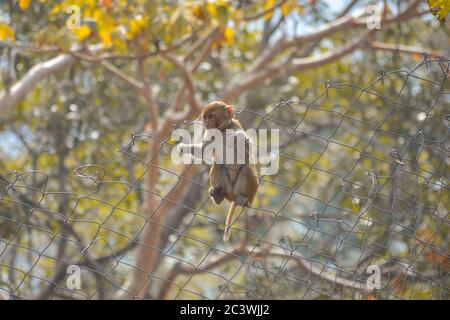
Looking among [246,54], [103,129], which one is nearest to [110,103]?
[103,129]

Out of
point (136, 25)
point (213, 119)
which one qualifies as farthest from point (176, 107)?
point (213, 119)

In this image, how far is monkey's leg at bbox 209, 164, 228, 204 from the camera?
5.14 metres

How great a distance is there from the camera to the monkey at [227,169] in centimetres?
498

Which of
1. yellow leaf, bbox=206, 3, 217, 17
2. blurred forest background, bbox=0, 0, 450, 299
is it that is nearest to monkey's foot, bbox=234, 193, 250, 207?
blurred forest background, bbox=0, 0, 450, 299

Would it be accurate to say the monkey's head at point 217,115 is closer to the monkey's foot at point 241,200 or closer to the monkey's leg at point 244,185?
the monkey's leg at point 244,185

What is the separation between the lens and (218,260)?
9078mm

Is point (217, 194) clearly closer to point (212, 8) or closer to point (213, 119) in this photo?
point (213, 119)

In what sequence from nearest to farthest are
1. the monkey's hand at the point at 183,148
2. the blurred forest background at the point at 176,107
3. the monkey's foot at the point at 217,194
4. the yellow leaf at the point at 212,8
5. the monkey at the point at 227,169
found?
1. the monkey's hand at the point at 183,148
2. the monkey at the point at 227,169
3. the monkey's foot at the point at 217,194
4. the yellow leaf at the point at 212,8
5. the blurred forest background at the point at 176,107

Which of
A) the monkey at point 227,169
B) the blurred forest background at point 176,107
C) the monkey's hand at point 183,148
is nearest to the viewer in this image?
Result: the monkey's hand at point 183,148

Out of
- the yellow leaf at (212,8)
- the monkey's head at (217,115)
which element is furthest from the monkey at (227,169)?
the yellow leaf at (212,8)

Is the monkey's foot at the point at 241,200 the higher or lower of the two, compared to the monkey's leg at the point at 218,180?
lower

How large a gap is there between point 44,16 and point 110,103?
2.01 meters

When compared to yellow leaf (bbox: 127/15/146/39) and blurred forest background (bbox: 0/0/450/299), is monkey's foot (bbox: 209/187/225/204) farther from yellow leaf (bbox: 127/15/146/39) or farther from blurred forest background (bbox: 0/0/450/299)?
yellow leaf (bbox: 127/15/146/39)
